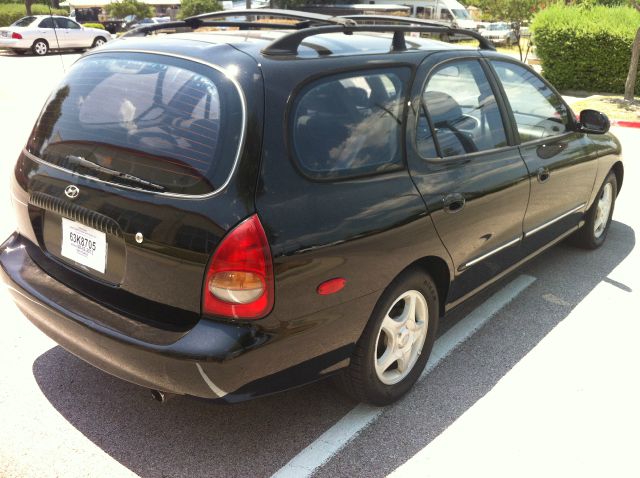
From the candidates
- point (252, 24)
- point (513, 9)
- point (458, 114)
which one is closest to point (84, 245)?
point (252, 24)

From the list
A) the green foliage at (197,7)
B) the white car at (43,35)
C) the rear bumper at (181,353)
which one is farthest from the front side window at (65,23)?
the rear bumper at (181,353)

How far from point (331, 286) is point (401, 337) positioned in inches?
26.5

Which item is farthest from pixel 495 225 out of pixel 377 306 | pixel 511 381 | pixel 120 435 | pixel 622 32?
pixel 622 32

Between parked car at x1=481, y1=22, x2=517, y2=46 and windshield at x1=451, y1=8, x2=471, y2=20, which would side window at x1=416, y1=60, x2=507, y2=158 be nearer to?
parked car at x1=481, y1=22, x2=517, y2=46

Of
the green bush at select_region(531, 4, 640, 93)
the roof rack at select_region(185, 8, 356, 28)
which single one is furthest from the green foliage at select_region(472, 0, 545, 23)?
the roof rack at select_region(185, 8, 356, 28)

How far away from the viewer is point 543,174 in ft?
13.1

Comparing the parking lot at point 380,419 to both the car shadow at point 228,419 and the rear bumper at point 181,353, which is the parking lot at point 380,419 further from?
the rear bumper at point 181,353

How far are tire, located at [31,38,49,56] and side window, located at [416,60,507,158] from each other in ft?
80.6

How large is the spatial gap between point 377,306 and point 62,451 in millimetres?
1530

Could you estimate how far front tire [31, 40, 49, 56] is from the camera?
24234 millimetres

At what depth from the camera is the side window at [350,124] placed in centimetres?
259

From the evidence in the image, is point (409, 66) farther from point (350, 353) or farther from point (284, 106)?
point (350, 353)

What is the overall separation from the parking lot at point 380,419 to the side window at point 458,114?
3.95ft

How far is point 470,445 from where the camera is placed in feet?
9.45
